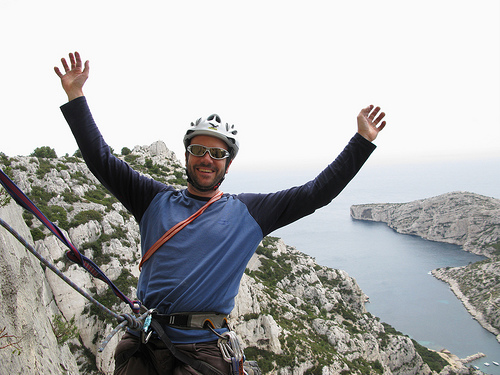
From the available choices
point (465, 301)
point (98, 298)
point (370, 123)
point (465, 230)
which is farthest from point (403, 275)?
point (370, 123)

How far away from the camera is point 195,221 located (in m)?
2.47

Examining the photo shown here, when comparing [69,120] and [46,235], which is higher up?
[69,120]

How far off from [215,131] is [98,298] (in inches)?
668

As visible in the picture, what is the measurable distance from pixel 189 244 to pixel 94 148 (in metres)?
1.15

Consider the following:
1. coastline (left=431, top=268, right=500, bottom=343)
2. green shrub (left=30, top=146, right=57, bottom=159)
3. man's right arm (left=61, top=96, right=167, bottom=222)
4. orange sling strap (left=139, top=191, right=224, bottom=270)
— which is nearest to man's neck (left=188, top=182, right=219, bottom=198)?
orange sling strap (left=139, top=191, right=224, bottom=270)

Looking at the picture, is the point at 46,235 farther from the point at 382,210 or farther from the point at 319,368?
the point at 382,210

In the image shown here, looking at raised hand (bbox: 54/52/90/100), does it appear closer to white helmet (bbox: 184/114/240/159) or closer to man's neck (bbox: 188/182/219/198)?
white helmet (bbox: 184/114/240/159)

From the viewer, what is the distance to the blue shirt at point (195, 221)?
2260mm

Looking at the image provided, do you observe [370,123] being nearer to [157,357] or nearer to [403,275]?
[157,357]

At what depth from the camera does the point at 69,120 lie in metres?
2.44

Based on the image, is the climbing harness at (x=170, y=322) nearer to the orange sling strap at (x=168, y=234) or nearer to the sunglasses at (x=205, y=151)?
the orange sling strap at (x=168, y=234)

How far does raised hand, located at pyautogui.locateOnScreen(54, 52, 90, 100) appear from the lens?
8.12 ft

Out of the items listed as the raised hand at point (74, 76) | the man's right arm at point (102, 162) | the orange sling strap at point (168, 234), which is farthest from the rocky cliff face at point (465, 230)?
the raised hand at point (74, 76)

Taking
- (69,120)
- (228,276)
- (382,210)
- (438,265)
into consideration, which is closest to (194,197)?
(228,276)
